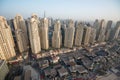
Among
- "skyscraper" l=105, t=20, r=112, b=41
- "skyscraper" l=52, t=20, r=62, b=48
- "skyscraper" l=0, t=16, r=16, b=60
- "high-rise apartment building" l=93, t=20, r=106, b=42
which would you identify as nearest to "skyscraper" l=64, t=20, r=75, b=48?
"skyscraper" l=52, t=20, r=62, b=48

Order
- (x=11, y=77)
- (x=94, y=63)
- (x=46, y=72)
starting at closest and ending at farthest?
(x=11, y=77)
(x=46, y=72)
(x=94, y=63)

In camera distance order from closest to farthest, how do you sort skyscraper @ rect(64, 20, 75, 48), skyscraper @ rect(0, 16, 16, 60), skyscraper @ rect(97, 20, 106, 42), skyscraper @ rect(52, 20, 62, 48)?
skyscraper @ rect(0, 16, 16, 60)
skyscraper @ rect(52, 20, 62, 48)
skyscraper @ rect(64, 20, 75, 48)
skyscraper @ rect(97, 20, 106, 42)

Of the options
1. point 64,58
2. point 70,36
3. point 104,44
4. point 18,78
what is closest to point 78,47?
point 70,36

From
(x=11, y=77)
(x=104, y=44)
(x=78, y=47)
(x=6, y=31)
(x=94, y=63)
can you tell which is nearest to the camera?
(x=11, y=77)

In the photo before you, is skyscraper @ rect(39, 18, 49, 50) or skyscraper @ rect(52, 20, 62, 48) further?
skyscraper @ rect(52, 20, 62, 48)

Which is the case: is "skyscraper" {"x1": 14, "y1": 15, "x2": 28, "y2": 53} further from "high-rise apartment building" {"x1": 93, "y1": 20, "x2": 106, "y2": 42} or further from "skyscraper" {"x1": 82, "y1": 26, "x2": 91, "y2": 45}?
"high-rise apartment building" {"x1": 93, "y1": 20, "x2": 106, "y2": 42}

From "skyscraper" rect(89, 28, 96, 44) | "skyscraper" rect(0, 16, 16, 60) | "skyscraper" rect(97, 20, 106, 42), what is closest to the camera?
"skyscraper" rect(0, 16, 16, 60)

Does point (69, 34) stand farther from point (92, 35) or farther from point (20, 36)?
point (20, 36)

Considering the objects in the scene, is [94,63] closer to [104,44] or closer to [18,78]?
[104,44]

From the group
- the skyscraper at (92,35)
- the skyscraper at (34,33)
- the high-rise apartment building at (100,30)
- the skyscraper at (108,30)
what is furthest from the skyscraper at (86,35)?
the skyscraper at (34,33)
